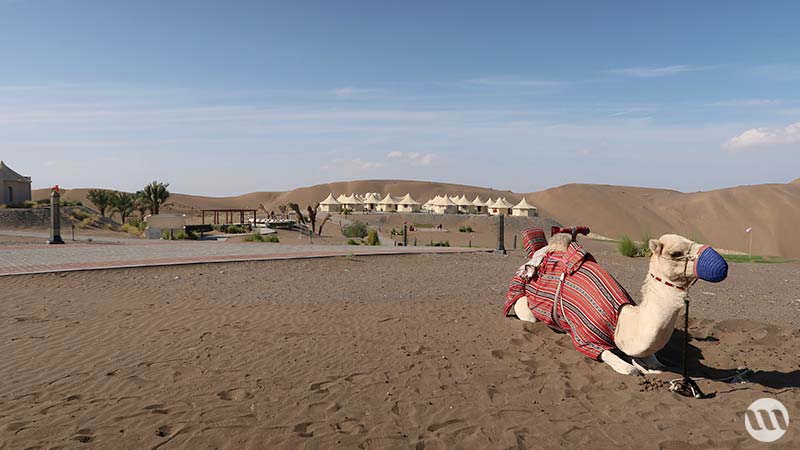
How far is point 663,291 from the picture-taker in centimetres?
447

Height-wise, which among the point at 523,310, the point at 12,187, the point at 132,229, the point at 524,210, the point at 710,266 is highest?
the point at 12,187

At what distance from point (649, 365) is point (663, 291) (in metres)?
1.39

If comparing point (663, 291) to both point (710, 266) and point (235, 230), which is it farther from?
point (235, 230)

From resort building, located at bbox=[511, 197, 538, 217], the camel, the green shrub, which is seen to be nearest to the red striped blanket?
the camel

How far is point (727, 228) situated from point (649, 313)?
3094 inches

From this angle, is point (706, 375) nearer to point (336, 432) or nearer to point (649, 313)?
point (649, 313)

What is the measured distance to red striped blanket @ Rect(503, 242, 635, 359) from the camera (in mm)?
5461

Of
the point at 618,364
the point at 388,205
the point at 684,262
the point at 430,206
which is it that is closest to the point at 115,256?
the point at 618,364

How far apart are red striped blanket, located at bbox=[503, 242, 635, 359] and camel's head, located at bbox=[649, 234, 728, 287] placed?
916 mm

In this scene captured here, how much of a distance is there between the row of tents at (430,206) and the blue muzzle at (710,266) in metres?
56.2

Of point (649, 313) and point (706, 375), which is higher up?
point (649, 313)

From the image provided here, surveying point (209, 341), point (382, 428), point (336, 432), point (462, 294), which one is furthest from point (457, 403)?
point (462, 294)

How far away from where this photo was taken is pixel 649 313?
462 centimetres

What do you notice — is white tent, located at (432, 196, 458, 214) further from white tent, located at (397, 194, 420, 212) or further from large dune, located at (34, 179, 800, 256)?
large dune, located at (34, 179, 800, 256)
